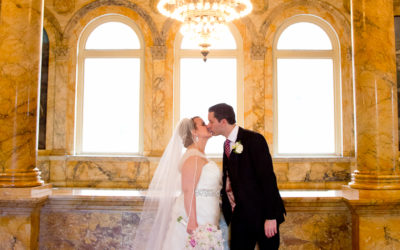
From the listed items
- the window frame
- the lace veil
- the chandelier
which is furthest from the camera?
the window frame

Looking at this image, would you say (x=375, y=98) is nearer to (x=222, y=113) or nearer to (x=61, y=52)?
(x=222, y=113)

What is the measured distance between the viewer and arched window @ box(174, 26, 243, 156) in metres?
9.08

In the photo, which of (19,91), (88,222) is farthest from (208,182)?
(19,91)

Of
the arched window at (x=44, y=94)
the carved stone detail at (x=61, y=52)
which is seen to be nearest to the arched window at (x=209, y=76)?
the carved stone detail at (x=61, y=52)

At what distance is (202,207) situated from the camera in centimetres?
311

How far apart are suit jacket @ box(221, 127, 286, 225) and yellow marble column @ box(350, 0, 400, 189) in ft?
5.00

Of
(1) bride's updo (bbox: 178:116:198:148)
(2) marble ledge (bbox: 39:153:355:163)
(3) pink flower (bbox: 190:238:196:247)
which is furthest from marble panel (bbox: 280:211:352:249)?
(2) marble ledge (bbox: 39:153:355:163)

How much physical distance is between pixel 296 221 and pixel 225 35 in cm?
642

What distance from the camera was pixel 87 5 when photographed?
29.6 feet

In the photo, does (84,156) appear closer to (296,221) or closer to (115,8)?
(115,8)

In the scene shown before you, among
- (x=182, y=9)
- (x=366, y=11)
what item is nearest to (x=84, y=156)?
(x=182, y=9)

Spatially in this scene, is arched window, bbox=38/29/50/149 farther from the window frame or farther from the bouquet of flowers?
the bouquet of flowers

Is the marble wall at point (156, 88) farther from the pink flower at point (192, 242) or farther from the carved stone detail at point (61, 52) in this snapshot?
the pink flower at point (192, 242)

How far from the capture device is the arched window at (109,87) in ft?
29.9
